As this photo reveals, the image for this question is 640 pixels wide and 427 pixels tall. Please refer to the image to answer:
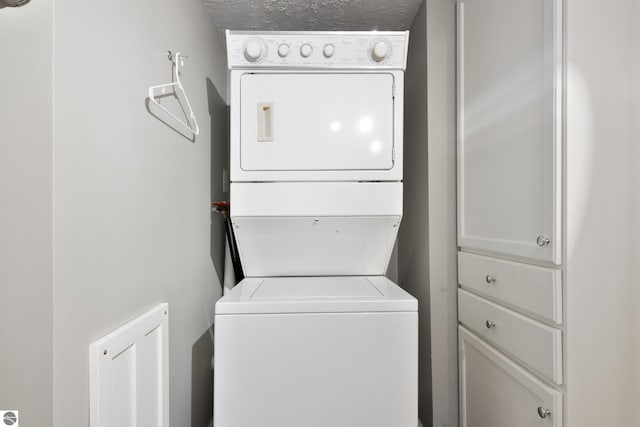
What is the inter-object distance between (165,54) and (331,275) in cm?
126

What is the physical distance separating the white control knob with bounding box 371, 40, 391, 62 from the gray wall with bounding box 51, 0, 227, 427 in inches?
33.3

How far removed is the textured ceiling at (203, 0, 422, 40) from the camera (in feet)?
5.70

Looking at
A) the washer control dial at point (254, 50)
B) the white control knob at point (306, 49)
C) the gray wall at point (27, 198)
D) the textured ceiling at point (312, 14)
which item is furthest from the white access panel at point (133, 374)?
the textured ceiling at point (312, 14)

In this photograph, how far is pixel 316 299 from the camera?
133 cm

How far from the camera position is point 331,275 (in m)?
1.80

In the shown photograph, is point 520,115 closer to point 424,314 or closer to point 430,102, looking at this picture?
point 430,102

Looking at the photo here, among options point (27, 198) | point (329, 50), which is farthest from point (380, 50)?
point (27, 198)

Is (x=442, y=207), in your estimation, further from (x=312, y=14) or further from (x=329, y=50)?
(x=312, y=14)

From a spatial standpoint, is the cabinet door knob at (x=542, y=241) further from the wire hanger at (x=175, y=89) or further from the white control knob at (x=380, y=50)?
the wire hanger at (x=175, y=89)

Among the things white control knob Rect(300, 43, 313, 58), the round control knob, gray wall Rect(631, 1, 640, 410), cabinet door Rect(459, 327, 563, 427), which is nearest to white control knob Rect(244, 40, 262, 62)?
white control knob Rect(300, 43, 313, 58)

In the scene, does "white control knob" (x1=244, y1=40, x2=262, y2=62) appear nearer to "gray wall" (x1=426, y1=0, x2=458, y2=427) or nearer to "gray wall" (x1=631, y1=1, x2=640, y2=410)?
"gray wall" (x1=426, y1=0, x2=458, y2=427)

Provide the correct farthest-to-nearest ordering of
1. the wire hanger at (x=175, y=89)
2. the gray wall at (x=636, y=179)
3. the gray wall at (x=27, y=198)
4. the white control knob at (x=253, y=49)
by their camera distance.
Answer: the white control knob at (x=253, y=49) < the wire hanger at (x=175, y=89) < the gray wall at (x=636, y=179) < the gray wall at (x=27, y=198)

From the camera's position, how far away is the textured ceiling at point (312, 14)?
1736mm

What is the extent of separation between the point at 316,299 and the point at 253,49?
111 centimetres
